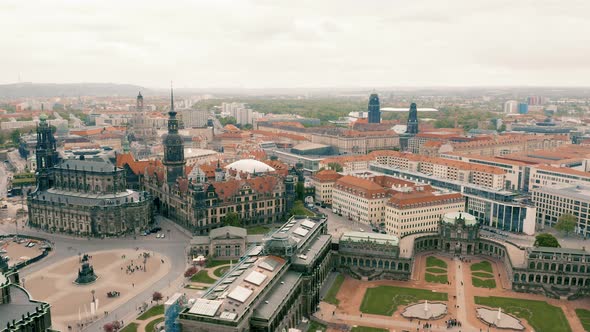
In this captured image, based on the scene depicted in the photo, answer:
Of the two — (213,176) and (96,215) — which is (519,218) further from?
(96,215)

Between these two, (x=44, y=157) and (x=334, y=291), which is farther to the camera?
(x=44, y=157)

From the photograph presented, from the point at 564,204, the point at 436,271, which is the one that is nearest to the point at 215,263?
the point at 436,271

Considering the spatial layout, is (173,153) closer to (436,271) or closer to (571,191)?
(436,271)

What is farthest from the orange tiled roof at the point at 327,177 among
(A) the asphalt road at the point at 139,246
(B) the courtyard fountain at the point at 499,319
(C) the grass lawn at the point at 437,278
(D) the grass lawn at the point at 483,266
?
(B) the courtyard fountain at the point at 499,319

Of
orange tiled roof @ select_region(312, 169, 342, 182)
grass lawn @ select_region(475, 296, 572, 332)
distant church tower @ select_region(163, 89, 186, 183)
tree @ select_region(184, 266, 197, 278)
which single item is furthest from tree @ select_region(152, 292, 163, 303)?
orange tiled roof @ select_region(312, 169, 342, 182)

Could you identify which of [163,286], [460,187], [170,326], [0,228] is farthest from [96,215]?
[460,187]

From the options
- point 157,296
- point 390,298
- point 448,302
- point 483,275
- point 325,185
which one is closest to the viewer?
point 157,296
